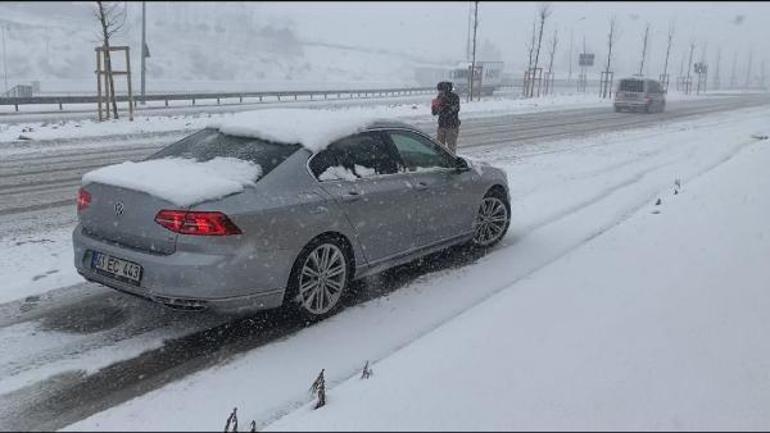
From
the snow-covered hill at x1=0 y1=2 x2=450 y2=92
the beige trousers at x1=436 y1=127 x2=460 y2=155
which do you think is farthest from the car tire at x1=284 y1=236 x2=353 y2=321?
the snow-covered hill at x1=0 y1=2 x2=450 y2=92

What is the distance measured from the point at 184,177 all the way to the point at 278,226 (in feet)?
2.47

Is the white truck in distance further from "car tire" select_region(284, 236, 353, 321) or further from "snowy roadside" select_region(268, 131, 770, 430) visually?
"car tire" select_region(284, 236, 353, 321)

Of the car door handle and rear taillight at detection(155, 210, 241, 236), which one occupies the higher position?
the car door handle

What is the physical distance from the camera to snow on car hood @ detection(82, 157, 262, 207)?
4.31m

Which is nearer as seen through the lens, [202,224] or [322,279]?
[202,224]

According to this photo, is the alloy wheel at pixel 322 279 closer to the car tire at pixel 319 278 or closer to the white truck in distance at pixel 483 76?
the car tire at pixel 319 278

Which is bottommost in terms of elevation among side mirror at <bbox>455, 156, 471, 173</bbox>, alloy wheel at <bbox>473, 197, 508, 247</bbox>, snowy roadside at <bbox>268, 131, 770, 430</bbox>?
snowy roadside at <bbox>268, 131, 770, 430</bbox>

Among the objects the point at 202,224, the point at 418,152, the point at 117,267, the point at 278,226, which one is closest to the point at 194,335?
the point at 117,267

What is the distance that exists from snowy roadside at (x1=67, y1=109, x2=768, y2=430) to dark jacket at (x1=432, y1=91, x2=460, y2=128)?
153 cm

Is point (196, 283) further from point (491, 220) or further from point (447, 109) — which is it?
point (447, 109)

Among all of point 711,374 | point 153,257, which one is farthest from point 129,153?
point 711,374

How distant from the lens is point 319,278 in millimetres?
4844

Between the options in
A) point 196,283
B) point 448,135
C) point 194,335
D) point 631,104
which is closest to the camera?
point 196,283

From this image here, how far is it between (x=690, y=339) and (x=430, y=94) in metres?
52.7
